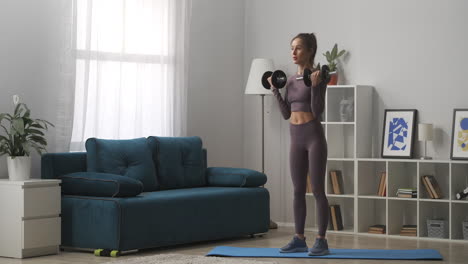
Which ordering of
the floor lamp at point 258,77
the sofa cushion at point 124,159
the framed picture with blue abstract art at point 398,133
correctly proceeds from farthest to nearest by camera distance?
the floor lamp at point 258,77, the framed picture with blue abstract art at point 398,133, the sofa cushion at point 124,159

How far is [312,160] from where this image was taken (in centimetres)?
538

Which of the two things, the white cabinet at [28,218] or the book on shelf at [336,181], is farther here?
the book on shelf at [336,181]

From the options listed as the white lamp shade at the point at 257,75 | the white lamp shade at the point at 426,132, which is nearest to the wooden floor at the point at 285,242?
the white lamp shade at the point at 426,132

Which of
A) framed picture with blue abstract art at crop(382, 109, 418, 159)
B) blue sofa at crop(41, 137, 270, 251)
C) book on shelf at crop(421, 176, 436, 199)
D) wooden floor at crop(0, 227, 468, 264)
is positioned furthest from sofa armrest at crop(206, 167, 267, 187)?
book on shelf at crop(421, 176, 436, 199)

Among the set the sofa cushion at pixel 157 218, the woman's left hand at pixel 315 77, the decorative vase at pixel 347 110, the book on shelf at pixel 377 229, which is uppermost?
the woman's left hand at pixel 315 77

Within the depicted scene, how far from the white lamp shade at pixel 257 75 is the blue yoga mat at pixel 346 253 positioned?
202 cm

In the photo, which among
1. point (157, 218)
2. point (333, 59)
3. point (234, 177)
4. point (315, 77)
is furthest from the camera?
point (333, 59)

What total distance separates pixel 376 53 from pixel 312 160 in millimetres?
2073

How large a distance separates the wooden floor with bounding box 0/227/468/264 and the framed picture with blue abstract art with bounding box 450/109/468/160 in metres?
0.75

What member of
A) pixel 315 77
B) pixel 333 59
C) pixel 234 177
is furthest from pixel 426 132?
pixel 315 77

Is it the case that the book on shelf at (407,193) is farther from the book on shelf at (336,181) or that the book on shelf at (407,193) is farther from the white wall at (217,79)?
the white wall at (217,79)

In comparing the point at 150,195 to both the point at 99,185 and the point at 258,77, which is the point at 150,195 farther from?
the point at 258,77

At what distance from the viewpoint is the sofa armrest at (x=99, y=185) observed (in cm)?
558

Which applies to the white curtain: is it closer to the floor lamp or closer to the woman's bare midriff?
the floor lamp
